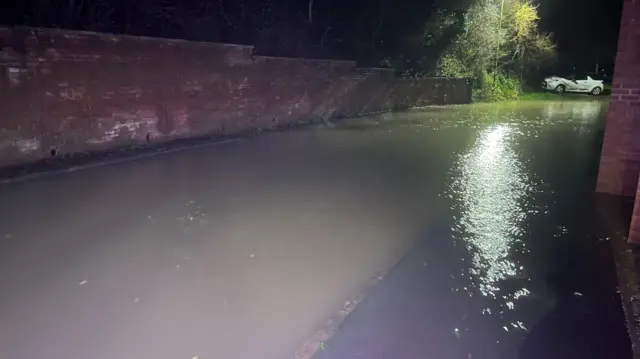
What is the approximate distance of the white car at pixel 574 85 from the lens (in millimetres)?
33938

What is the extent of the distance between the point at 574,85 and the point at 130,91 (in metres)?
33.2

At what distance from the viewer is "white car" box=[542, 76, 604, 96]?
33938 millimetres

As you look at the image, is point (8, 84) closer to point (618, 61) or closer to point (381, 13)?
point (618, 61)

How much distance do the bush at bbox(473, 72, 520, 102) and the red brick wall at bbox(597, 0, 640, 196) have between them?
22298 millimetres

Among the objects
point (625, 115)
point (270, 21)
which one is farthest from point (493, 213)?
point (270, 21)

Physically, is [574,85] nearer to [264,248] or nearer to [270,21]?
[270,21]

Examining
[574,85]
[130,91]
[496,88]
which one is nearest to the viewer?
[130,91]

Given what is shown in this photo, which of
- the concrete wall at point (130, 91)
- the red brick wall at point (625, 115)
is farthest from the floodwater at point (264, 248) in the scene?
the concrete wall at point (130, 91)

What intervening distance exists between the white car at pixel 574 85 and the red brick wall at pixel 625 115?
31.1 m

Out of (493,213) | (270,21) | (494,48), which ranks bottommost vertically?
(493,213)

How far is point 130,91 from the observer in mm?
10062

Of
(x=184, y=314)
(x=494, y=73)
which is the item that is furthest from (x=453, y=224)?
(x=494, y=73)

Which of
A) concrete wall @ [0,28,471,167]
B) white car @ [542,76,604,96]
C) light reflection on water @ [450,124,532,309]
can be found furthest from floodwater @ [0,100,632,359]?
white car @ [542,76,604,96]

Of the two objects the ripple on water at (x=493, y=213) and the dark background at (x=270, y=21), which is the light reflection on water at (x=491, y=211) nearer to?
the ripple on water at (x=493, y=213)
